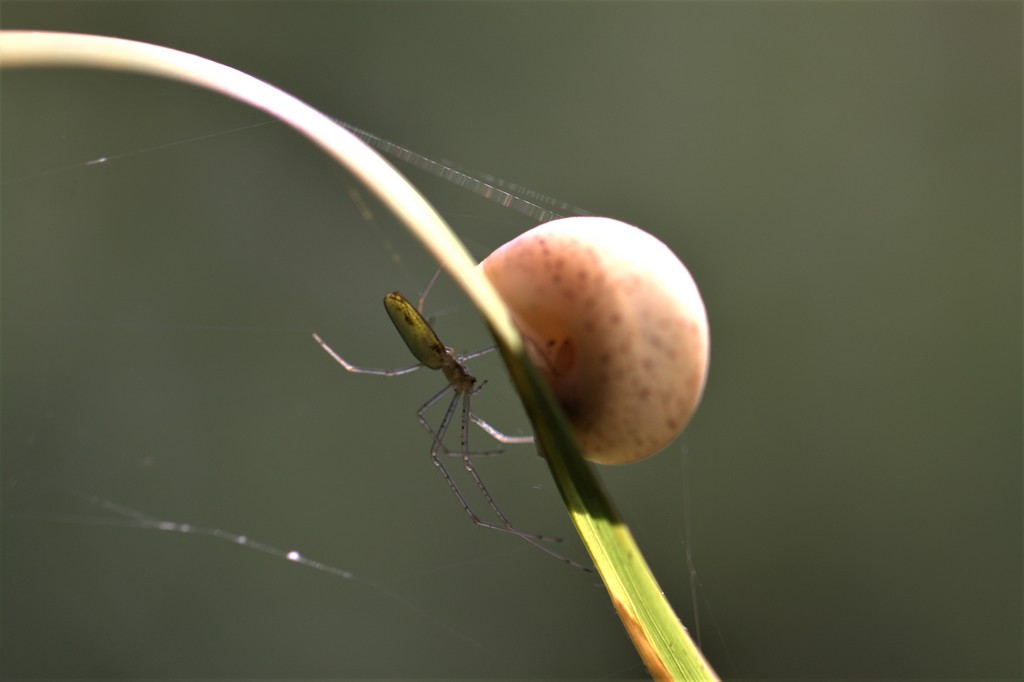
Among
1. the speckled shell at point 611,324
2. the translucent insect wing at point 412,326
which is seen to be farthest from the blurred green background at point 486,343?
the speckled shell at point 611,324

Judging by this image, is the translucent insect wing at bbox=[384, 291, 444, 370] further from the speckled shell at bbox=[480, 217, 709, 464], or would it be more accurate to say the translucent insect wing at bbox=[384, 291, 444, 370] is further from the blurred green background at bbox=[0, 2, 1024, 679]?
the blurred green background at bbox=[0, 2, 1024, 679]

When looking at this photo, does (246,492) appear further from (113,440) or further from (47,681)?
(47,681)

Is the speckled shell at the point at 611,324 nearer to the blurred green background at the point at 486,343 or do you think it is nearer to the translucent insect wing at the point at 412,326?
the translucent insect wing at the point at 412,326

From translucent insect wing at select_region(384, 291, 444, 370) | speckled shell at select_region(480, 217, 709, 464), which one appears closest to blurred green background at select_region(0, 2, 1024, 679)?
translucent insect wing at select_region(384, 291, 444, 370)

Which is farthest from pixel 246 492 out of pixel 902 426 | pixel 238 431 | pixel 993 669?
pixel 993 669

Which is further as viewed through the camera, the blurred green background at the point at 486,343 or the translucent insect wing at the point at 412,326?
the blurred green background at the point at 486,343

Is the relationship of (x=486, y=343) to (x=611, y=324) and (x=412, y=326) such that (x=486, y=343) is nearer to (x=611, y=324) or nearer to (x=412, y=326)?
(x=412, y=326)
